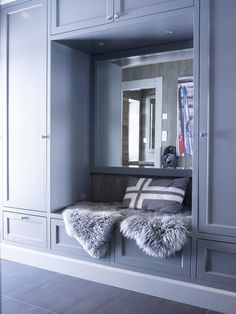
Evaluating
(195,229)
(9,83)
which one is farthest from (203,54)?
(9,83)

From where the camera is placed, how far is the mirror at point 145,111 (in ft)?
8.77

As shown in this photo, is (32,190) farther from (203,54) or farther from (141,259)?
(203,54)

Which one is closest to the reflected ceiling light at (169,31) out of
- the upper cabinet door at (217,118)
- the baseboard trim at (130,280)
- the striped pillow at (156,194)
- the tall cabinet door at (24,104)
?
the upper cabinet door at (217,118)

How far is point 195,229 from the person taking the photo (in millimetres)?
2107

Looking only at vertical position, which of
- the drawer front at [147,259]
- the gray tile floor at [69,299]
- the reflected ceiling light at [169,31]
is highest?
the reflected ceiling light at [169,31]

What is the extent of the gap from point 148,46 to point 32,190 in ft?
5.10

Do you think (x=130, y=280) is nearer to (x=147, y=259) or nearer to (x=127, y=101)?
(x=147, y=259)

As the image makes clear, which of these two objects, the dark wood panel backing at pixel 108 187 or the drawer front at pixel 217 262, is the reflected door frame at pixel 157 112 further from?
the drawer front at pixel 217 262

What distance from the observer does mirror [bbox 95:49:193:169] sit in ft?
8.77

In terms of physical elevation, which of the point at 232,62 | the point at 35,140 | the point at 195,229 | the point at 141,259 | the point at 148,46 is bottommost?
the point at 141,259

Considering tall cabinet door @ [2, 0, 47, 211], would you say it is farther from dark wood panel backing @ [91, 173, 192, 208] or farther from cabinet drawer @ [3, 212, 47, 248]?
dark wood panel backing @ [91, 173, 192, 208]

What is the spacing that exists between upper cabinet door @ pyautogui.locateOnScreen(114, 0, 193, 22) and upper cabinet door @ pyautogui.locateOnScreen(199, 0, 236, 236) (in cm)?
17

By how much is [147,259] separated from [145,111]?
1.24 m

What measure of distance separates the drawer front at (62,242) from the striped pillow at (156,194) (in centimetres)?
51
